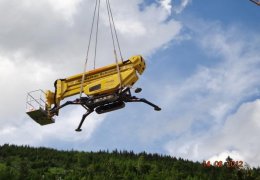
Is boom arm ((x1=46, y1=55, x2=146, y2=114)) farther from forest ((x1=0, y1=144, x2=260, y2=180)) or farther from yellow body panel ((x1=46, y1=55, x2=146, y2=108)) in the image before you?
forest ((x1=0, y1=144, x2=260, y2=180))

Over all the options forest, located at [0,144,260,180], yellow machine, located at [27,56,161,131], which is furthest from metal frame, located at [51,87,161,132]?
forest, located at [0,144,260,180]

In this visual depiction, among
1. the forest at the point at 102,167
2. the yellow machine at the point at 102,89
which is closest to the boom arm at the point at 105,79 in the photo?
the yellow machine at the point at 102,89

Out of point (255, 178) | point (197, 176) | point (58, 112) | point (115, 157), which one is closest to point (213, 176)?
point (197, 176)

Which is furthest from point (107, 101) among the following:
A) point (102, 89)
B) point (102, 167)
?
point (102, 167)

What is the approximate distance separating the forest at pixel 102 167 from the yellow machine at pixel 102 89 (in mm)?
6909

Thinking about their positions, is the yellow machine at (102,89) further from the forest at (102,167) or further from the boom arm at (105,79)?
the forest at (102,167)

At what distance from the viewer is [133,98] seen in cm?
2550

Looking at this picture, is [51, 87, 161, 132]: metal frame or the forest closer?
[51, 87, 161, 132]: metal frame

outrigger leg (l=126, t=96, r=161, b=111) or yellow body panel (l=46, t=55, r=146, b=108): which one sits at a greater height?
yellow body panel (l=46, t=55, r=146, b=108)

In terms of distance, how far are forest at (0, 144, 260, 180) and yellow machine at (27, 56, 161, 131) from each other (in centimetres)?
691

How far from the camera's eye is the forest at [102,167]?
34312 mm

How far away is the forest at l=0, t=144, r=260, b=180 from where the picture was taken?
34312 millimetres

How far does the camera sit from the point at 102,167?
123ft

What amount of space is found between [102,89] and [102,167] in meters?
12.4
